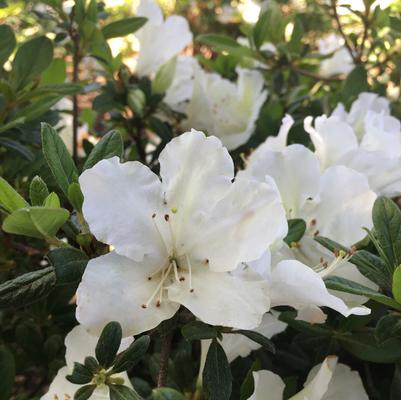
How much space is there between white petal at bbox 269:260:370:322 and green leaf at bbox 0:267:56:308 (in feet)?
0.85

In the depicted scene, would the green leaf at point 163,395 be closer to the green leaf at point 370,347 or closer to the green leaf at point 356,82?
the green leaf at point 370,347

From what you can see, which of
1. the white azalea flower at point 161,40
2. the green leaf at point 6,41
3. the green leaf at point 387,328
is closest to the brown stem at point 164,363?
the green leaf at point 387,328

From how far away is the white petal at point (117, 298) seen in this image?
2.06 ft

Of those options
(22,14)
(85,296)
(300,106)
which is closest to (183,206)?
(85,296)

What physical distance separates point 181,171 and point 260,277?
0.15m

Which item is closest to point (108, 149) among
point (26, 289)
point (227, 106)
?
point (26, 289)

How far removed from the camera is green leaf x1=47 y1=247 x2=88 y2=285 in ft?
2.17

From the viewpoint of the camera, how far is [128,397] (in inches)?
25.4

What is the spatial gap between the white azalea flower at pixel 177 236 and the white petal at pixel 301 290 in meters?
0.03

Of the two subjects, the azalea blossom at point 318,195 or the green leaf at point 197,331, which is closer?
the green leaf at point 197,331

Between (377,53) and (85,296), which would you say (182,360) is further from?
→ (377,53)

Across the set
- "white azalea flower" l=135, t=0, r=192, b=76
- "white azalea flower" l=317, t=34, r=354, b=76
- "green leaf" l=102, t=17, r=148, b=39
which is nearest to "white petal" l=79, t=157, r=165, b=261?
"green leaf" l=102, t=17, r=148, b=39

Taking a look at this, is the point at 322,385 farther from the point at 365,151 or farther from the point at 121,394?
the point at 365,151

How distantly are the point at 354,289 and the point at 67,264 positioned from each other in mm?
336
